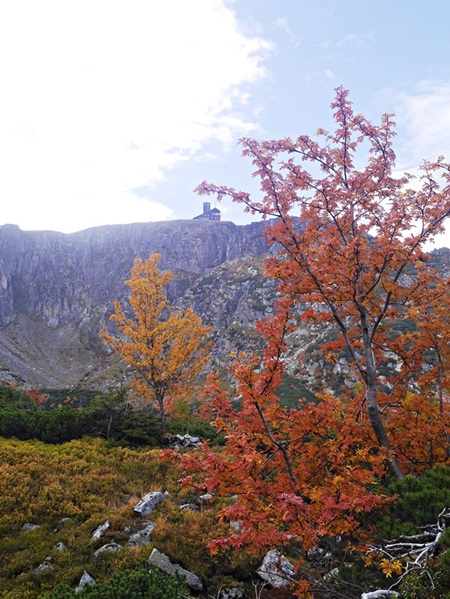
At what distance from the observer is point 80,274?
533ft

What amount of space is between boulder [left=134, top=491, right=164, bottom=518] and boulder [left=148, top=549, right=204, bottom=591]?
1974 millimetres

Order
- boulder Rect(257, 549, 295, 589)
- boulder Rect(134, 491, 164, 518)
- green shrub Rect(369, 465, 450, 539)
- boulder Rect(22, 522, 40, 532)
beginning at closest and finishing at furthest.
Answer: green shrub Rect(369, 465, 450, 539), boulder Rect(257, 549, 295, 589), boulder Rect(22, 522, 40, 532), boulder Rect(134, 491, 164, 518)

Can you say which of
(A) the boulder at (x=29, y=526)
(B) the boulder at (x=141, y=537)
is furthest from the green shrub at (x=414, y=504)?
(A) the boulder at (x=29, y=526)

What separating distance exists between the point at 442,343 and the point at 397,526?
4.75 m

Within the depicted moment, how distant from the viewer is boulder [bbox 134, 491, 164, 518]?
8.84m

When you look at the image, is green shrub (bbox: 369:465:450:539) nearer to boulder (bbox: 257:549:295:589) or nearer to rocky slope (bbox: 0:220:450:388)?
boulder (bbox: 257:549:295:589)

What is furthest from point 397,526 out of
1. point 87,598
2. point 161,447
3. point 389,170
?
point 161,447

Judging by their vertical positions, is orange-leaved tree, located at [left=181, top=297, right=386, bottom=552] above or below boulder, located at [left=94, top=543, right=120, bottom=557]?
above

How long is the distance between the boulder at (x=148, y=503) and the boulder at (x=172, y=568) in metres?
1.97

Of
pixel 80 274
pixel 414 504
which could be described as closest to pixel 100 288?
pixel 80 274

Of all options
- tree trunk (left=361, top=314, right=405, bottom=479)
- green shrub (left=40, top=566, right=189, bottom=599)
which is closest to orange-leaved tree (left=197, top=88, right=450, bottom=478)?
tree trunk (left=361, top=314, right=405, bottom=479)

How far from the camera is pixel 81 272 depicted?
164m

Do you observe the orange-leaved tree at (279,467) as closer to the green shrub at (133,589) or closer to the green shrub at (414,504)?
the green shrub at (414,504)

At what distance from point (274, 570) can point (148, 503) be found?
3.63 m
